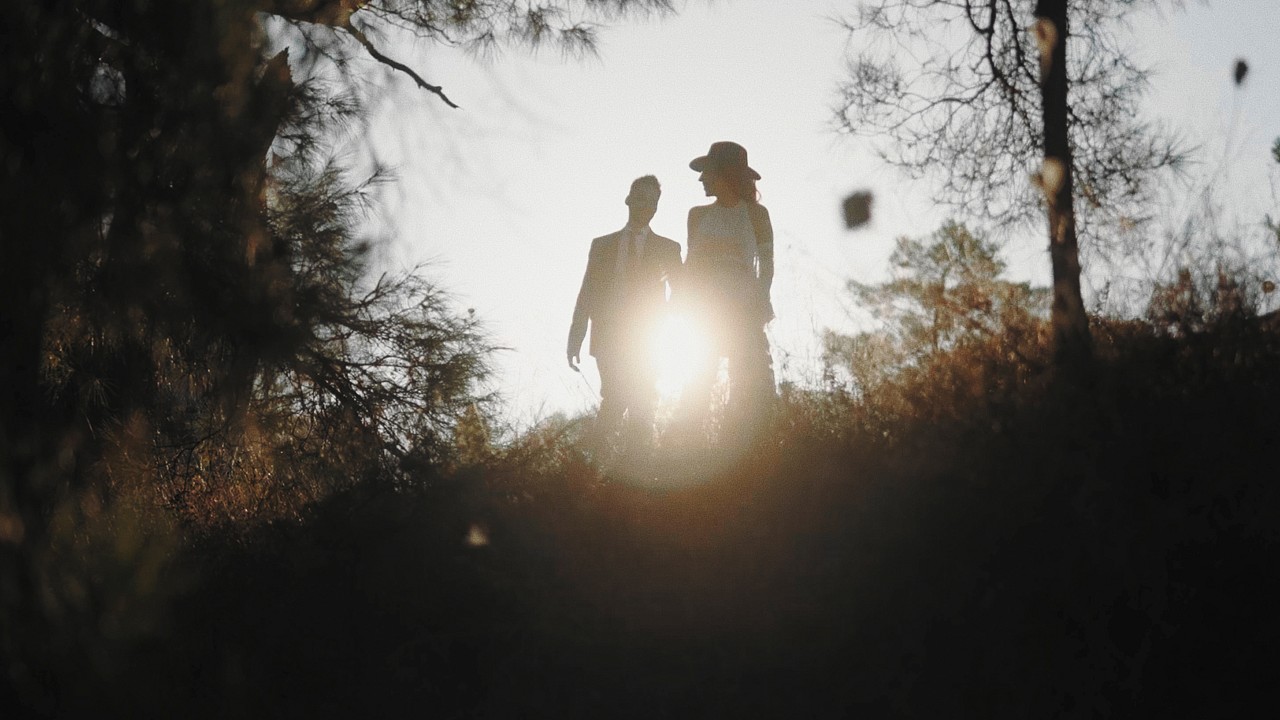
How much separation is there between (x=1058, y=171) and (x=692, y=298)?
1951 mm

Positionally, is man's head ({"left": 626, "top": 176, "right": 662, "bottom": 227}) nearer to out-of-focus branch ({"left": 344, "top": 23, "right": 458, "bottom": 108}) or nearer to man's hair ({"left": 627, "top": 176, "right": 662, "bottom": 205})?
man's hair ({"left": 627, "top": 176, "right": 662, "bottom": 205})

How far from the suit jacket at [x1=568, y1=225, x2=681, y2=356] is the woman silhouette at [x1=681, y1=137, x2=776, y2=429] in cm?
26

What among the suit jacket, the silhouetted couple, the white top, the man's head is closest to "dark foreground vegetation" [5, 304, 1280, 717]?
the silhouetted couple

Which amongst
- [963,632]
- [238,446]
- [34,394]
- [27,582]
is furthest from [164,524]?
[963,632]

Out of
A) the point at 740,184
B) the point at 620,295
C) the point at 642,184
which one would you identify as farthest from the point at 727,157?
the point at 620,295

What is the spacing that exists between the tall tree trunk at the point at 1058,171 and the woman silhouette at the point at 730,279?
1.46 metres

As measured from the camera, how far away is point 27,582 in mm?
3439

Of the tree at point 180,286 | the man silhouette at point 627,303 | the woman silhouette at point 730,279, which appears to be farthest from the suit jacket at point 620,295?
the tree at point 180,286

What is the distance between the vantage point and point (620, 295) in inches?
241

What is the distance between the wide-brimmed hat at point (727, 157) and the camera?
19.7 ft

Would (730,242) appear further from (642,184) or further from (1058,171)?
(1058,171)

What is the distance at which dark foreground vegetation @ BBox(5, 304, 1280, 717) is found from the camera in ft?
9.95

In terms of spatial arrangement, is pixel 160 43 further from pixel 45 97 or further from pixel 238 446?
pixel 238 446

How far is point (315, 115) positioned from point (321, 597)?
1.97 meters
